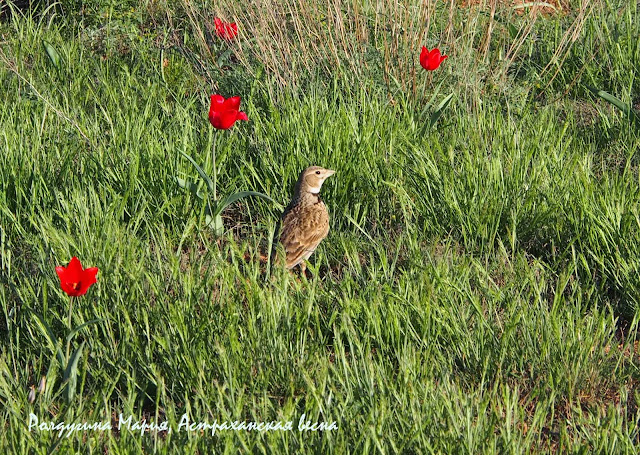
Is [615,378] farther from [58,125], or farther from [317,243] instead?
[58,125]

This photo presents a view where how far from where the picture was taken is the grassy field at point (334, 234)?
3.00m

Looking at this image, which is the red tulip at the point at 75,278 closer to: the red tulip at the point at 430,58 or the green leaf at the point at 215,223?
the green leaf at the point at 215,223

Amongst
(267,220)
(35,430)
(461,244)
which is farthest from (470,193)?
(35,430)

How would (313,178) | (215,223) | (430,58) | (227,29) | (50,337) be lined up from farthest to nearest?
(227,29)
(430,58)
(313,178)
(215,223)
(50,337)

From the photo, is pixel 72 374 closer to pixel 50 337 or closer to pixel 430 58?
pixel 50 337

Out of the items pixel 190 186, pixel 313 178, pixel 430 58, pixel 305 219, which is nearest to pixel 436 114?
A: pixel 430 58

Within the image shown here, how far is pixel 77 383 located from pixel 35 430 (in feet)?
1.36

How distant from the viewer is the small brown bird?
4.07 metres

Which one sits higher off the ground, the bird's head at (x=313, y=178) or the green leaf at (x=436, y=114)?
the green leaf at (x=436, y=114)

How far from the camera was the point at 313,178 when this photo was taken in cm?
434

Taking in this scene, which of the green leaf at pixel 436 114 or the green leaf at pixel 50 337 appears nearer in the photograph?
the green leaf at pixel 50 337

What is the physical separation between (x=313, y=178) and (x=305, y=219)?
0.28 m

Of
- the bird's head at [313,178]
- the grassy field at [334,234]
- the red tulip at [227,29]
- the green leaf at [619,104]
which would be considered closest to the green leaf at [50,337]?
the grassy field at [334,234]

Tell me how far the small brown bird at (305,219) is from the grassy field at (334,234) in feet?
0.33
